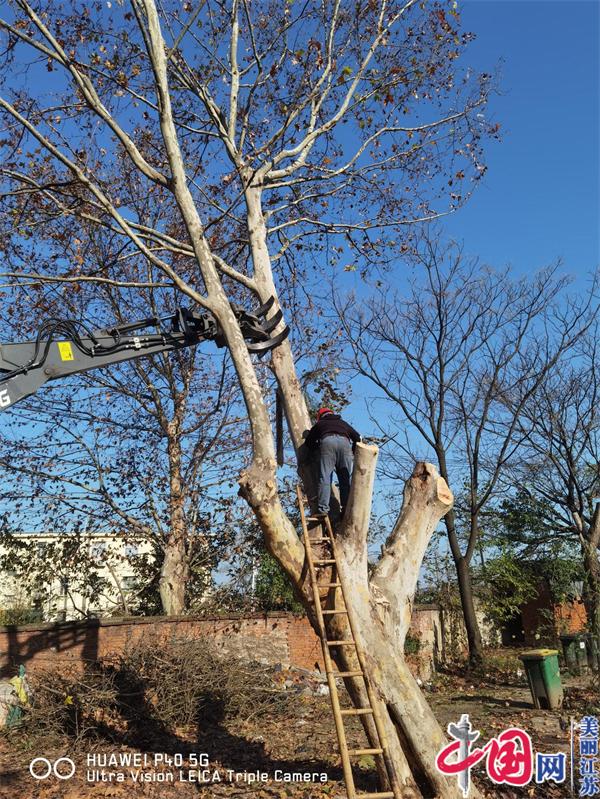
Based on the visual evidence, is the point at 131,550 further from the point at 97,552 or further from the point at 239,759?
the point at 239,759

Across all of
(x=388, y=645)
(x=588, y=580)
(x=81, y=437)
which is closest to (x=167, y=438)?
(x=81, y=437)

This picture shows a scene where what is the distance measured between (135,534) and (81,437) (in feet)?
8.04

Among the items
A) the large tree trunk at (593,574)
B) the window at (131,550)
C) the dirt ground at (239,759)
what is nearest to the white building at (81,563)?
the window at (131,550)

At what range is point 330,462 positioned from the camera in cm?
768

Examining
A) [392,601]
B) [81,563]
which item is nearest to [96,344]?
[392,601]

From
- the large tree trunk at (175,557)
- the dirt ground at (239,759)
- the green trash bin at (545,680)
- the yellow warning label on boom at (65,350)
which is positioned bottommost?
the dirt ground at (239,759)

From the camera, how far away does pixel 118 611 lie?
1451cm

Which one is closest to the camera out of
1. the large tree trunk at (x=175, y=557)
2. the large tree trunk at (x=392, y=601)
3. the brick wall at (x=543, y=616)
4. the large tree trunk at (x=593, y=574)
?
the large tree trunk at (x=392, y=601)

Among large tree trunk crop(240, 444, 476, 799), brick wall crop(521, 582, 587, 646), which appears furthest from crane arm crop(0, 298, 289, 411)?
brick wall crop(521, 582, 587, 646)

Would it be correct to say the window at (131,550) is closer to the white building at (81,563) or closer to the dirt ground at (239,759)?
the white building at (81,563)

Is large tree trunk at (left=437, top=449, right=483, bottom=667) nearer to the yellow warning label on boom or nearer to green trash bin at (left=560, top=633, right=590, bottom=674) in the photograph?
green trash bin at (left=560, top=633, right=590, bottom=674)

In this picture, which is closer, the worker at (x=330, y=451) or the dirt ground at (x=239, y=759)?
the dirt ground at (x=239, y=759)

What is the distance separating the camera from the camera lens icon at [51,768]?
26.7ft

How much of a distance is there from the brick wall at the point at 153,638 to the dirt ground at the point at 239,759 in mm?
1640
